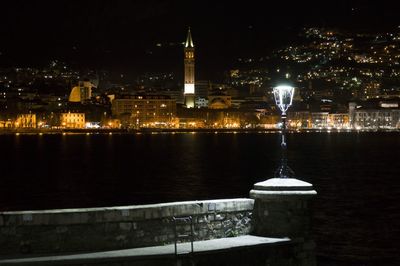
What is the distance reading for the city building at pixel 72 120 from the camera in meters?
164

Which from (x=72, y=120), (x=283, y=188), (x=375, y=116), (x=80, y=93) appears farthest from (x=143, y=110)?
(x=283, y=188)

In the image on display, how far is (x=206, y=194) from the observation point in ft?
106

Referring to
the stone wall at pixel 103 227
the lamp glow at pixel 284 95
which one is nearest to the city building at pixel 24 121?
the lamp glow at pixel 284 95

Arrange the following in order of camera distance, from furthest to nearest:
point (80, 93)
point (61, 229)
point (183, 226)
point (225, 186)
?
point (80, 93)
point (225, 186)
point (183, 226)
point (61, 229)

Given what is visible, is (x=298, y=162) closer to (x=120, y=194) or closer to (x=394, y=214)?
(x=120, y=194)

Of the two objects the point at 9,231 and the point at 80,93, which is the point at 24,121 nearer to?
the point at 80,93

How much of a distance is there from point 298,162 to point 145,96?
118m

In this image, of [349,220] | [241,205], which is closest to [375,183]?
[349,220]

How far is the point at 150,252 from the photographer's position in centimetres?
898

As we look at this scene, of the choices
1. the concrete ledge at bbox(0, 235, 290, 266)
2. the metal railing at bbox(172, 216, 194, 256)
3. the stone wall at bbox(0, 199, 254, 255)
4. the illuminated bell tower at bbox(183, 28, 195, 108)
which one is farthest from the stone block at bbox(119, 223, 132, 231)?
the illuminated bell tower at bbox(183, 28, 195, 108)

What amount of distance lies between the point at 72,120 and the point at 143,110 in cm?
1726

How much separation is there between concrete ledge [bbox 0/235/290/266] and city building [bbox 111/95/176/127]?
522ft

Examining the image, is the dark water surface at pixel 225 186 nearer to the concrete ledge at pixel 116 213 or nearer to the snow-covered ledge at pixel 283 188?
the snow-covered ledge at pixel 283 188

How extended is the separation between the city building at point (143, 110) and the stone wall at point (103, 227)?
158948 mm
